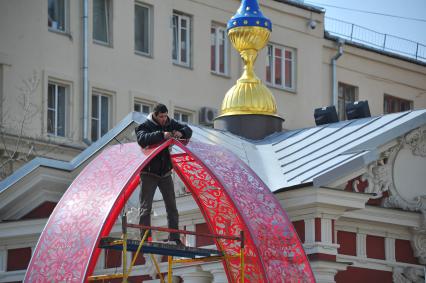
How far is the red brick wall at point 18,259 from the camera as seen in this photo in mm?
32375

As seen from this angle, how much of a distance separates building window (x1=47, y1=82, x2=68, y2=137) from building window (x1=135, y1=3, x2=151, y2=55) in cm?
262

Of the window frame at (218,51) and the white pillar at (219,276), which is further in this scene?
the window frame at (218,51)

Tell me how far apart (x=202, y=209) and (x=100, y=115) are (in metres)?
17.7

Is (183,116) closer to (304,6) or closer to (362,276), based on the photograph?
(304,6)

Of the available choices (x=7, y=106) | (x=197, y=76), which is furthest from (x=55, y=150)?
(x=197, y=76)

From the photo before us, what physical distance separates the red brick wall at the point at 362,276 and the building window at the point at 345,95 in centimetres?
2093

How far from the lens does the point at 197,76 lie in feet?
153

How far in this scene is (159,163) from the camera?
981 inches

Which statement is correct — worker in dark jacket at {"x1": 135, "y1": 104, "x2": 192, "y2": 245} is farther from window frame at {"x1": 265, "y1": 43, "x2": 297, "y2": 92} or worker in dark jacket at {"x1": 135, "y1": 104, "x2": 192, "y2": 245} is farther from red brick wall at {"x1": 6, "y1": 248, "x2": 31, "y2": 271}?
window frame at {"x1": 265, "y1": 43, "x2": 297, "y2": 92}

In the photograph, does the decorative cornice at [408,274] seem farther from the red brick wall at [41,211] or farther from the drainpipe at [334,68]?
the drainpipe at [334,68]

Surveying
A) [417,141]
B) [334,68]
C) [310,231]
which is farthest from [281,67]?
[310,231]

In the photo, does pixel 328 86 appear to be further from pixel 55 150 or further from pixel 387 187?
pixel 387 187

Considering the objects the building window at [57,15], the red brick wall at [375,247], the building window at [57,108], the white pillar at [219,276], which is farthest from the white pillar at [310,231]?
the building window at [57,15]

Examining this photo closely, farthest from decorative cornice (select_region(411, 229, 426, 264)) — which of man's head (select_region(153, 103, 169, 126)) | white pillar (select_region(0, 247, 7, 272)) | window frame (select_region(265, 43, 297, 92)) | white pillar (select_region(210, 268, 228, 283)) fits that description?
window frame (select_region(265, 43, 297, 92))
